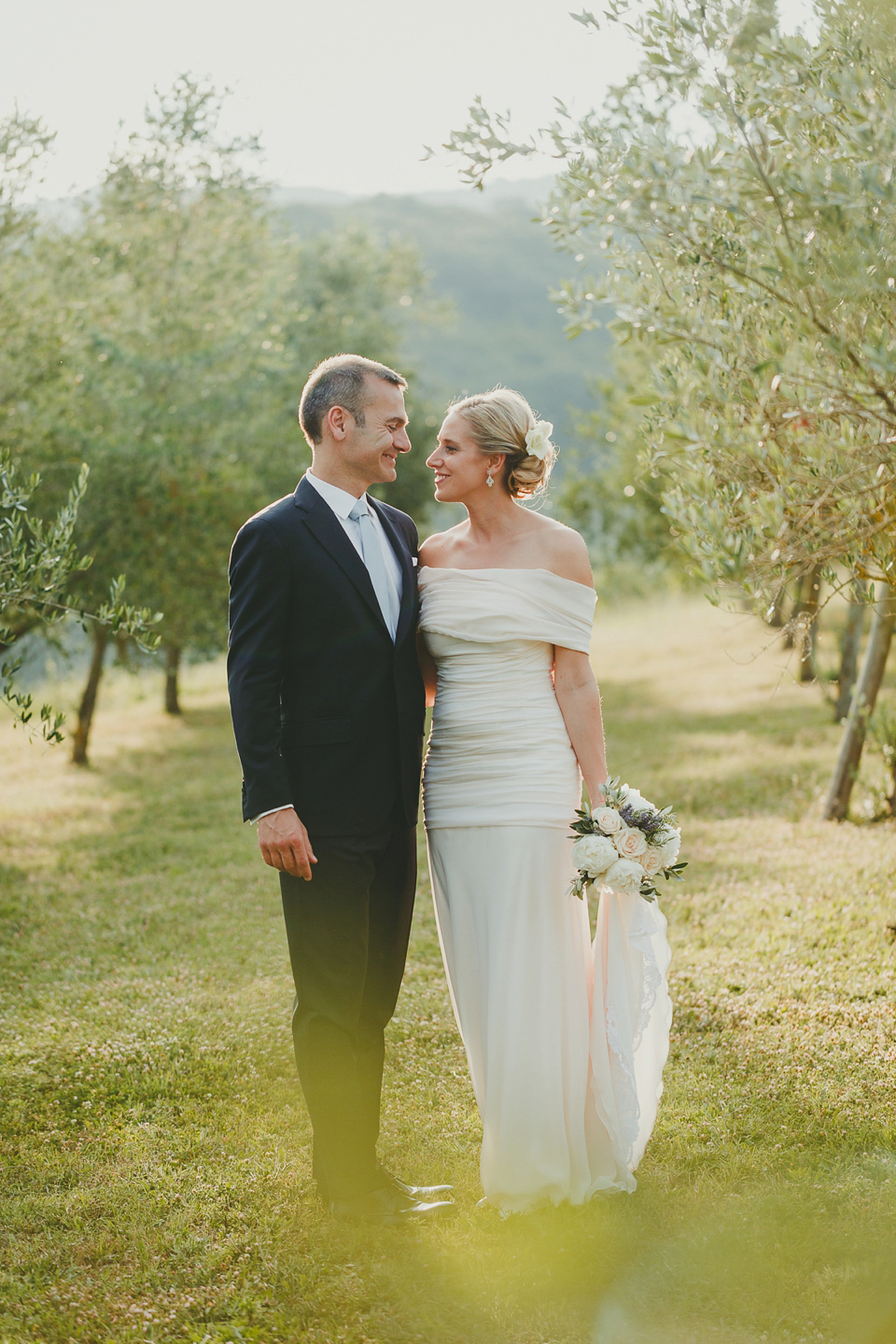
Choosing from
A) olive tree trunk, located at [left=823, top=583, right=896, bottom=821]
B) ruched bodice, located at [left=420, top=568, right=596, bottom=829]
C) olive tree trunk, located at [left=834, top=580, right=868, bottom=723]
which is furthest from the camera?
olive tree trunk, located at [left=834, top=580, right=868, bottom=723]

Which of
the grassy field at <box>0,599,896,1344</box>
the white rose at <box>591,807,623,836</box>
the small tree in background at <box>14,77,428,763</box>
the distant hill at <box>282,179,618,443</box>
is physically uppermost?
the distant hill at <box>282,179,618,443</box>

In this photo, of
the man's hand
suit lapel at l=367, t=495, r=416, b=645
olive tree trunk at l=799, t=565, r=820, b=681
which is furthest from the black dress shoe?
olive tree trunk at l=799, t=565, r=820, b=681

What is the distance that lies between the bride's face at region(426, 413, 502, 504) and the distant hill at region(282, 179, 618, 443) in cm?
8996

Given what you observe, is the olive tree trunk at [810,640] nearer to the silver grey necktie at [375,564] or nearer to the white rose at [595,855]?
the white rose at [595,855]

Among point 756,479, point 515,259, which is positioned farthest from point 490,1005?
point 515,259

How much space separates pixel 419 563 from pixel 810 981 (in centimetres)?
375

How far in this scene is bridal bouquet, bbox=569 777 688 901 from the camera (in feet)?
13.3

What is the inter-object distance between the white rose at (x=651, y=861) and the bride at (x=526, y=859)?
8.0 inches

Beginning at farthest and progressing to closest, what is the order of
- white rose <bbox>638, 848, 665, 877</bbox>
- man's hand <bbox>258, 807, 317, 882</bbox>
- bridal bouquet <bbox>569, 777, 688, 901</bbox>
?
white rose <bbox>638, 848, 665, 877</bbox> < bridal bouquet <bbox>569, 777, 688, 901</bbox> < man's hand <bbox>258, 807, 317, 882</bbox>

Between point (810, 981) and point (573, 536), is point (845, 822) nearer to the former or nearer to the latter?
point (810, 981)

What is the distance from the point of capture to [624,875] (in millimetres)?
4059

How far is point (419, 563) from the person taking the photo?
4.71m

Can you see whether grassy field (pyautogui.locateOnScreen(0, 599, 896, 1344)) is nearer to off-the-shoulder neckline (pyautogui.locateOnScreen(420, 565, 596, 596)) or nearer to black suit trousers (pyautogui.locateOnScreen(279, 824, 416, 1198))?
black suit trousers (pyautogui.locateOnScreen(279, 824, 416, 1198))

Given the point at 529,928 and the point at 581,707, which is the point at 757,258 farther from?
the point at 529,928
